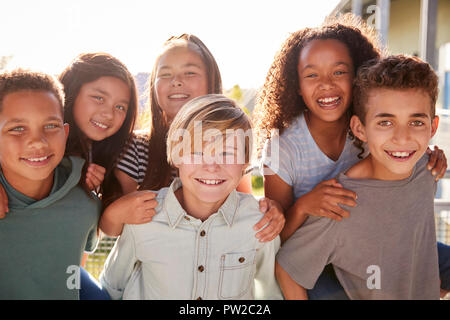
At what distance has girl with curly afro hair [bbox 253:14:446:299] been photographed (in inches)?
71.4

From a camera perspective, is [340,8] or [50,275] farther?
[340,8]

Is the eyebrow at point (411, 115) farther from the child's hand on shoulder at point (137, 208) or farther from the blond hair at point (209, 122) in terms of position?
the child's hand on shoulder at point (137, 208)

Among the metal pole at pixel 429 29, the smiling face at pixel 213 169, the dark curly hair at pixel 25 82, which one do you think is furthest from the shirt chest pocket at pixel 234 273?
the metal pole at pixel 429 29

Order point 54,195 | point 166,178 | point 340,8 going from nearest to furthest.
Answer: point 54,195
point 166,178
point 340,8

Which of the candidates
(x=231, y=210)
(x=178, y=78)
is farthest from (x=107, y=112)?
(x=231, y=210)

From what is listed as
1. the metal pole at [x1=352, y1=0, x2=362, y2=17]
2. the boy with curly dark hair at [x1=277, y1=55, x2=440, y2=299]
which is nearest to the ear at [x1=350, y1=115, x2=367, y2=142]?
the boy with curly dark hair at [x1=277, y1=55, x2=440, y2=299]

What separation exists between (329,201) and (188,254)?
625 millimetres

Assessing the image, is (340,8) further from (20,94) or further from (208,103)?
(20,94)

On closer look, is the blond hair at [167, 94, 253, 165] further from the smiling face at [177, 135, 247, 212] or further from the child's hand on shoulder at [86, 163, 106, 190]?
the child's hand on shoulder at [86, 163, 106, 190]

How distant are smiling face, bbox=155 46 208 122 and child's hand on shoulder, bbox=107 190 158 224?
681 millimetres

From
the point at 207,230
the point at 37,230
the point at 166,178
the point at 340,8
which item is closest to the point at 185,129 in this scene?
the point at 207,230
